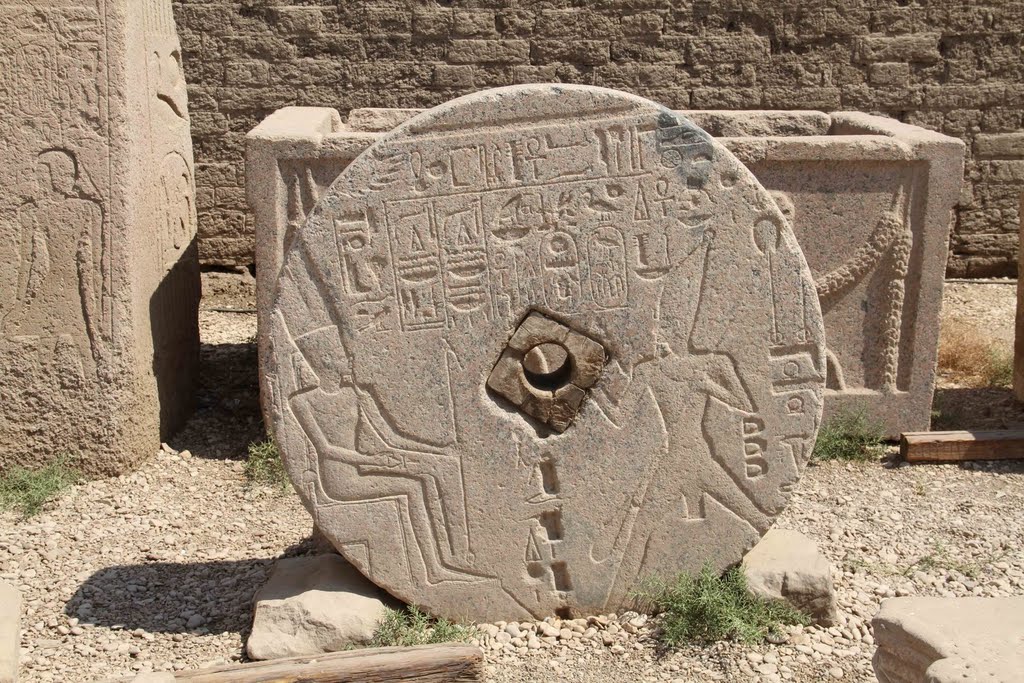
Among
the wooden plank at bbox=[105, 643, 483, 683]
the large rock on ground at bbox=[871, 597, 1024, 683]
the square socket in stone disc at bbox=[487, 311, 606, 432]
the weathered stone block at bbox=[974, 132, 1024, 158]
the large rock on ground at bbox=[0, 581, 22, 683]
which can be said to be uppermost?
the weathered stone block at bbox=[974, 132, 1024, 158]

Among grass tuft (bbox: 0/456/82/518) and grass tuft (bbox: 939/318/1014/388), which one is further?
grass tuft (bbox: 939/318/1014/388)

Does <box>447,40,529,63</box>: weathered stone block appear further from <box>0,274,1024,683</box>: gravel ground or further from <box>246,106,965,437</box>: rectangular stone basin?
<box>0,274,1024,683</box>: gravel ground

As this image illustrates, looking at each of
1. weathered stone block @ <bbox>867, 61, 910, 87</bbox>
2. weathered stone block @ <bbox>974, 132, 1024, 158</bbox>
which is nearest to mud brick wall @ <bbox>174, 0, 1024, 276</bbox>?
weathered stone block @ <bbox>867, 61, 910, 87</bbox>

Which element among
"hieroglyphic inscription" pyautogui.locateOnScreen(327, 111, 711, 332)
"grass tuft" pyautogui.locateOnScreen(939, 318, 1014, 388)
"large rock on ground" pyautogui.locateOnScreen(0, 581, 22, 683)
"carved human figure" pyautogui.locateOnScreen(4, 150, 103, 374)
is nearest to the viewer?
"large rock on ground" pyautogui.locateOnScreen(0, 581, 22, 683)

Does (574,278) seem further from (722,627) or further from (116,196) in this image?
(116,196)

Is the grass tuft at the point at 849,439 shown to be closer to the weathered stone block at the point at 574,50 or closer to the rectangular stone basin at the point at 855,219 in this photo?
the rectangular stone basin at the point at 855,219

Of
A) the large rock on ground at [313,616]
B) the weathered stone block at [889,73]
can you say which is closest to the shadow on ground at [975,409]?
the weathered stone block at [889,73]

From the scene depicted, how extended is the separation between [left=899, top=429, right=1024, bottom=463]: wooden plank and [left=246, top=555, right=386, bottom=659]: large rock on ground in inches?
99.4

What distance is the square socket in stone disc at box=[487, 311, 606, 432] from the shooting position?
133 inches

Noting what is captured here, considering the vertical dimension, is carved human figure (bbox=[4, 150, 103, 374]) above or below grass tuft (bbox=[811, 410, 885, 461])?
above

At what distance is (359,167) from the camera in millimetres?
3262

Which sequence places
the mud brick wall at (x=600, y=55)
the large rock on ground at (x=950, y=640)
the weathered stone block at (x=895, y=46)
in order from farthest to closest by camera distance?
the weathered stone block at (x=895, y=46)
the mud brick wall at (x=600, y=55)
the large rock on ground at (x=950, y=640)

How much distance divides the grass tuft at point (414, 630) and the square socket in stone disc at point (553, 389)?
66 cm

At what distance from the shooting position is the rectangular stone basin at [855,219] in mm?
4703
